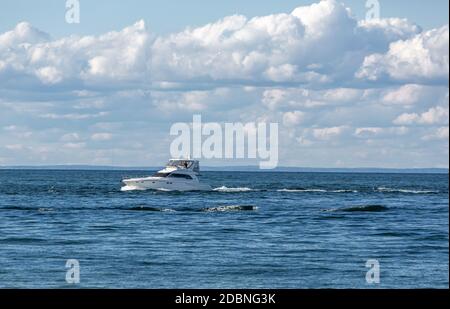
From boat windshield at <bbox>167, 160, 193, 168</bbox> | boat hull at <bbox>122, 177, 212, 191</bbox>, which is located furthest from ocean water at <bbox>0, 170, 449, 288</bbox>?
boat windshield at <bbox>167, 160, 193, 168</bbox>

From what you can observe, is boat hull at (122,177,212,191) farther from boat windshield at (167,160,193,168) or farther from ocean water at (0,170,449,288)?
ocean water at (0,170,449,288)

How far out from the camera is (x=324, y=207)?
3073 inches

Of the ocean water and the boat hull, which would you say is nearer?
the ocean water

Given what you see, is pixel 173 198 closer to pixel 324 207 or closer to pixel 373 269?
pixel 324 207

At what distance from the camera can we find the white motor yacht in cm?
10231

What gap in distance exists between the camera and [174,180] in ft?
336

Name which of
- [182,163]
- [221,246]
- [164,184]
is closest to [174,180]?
[164,184]

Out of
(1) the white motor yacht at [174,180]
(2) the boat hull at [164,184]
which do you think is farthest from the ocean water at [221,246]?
(1) the white motor yacht at [174,180]

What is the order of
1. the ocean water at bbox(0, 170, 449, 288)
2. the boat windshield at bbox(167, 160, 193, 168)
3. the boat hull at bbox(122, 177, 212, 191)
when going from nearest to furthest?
the ocean water at bbox(0, 170, 449, 288)
the boat hull at bbox(122, 177, 212, 191)
the boat windshield at bbox(167, 160, 193, 168)

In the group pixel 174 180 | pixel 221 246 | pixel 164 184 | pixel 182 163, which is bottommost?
pixel 221 246

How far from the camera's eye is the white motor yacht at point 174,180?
10231cm

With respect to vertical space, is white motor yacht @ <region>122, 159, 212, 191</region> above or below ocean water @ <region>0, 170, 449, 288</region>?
above

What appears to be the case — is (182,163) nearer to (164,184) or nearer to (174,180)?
(174,180)
